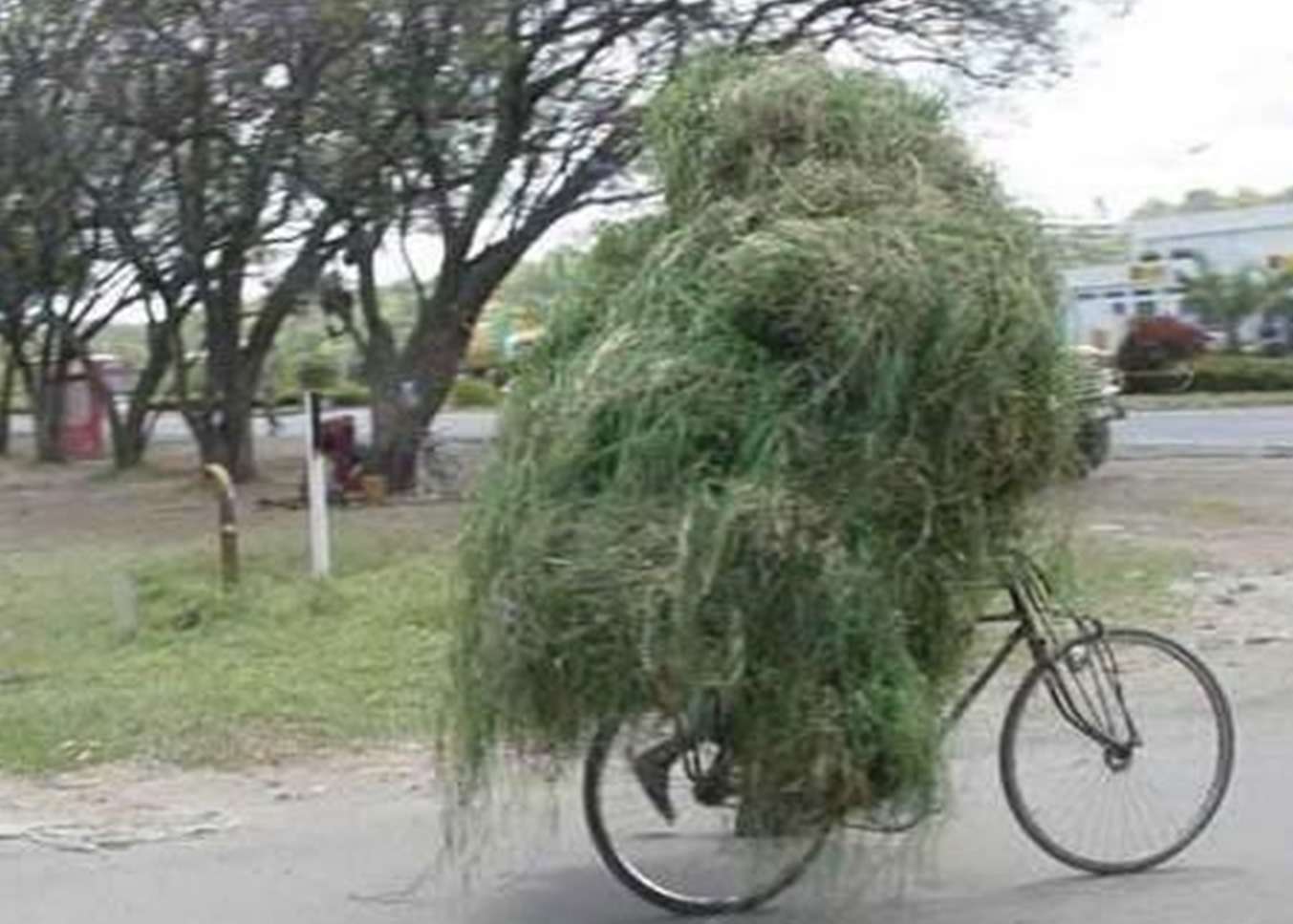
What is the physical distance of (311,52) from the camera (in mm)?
20734

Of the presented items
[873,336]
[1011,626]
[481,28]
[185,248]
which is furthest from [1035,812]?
[185,248]

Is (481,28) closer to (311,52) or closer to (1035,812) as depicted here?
(311,52)

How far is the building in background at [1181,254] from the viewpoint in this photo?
2317 inches

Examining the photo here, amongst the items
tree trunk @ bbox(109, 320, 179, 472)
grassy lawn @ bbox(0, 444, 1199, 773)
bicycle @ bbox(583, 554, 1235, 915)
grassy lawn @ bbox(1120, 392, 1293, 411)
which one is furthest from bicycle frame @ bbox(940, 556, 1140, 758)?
grassy lawn @ bbox(1120, 392, 1293, 411)

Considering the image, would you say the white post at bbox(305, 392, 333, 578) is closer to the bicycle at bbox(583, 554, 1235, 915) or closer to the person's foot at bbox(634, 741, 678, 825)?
the bicycle at bbox(583, 554, 1235, 915)

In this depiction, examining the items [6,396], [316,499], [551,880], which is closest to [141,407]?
[6,396]

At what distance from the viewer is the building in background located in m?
58.8

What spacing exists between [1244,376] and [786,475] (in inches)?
1683

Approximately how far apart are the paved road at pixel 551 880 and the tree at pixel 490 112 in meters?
13.2

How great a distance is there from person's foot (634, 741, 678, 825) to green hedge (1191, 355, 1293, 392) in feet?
134

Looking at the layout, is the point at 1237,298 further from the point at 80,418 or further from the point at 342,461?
the point at 342,461

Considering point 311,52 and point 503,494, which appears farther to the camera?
point 311,52

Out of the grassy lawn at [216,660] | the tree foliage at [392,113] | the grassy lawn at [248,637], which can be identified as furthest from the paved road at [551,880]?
the tree foliage at [392,113]

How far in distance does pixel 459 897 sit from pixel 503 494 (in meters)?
1.32
